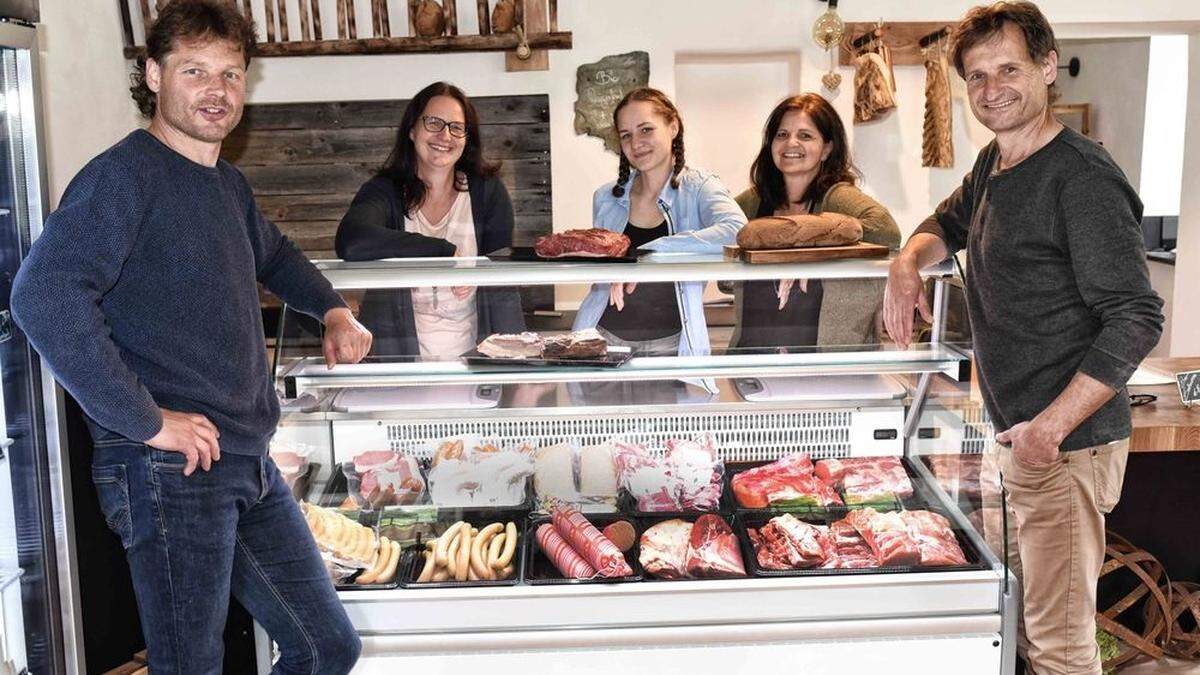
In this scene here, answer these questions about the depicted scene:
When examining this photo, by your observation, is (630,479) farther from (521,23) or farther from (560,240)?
(521,23)

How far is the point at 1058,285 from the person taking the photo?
2270 mm

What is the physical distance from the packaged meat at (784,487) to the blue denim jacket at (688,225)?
429mm

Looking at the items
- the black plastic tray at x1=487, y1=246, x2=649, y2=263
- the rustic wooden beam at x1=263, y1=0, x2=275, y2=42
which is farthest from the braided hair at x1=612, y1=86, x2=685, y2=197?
the rustic wooden beam at x1=263, y1=0, x2=275, y2=42

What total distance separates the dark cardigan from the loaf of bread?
0.61 m

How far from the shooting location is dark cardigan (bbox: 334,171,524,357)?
8.74 feet

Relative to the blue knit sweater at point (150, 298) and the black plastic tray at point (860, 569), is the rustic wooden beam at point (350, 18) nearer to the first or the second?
the blue knit sweater at point (150, 298)

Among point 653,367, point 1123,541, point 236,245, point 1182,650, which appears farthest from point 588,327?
point 1182,650

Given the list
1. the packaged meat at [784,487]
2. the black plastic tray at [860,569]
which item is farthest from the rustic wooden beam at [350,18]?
the black plastic tray at [860,569]

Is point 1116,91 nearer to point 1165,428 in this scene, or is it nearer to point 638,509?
point 1165,428

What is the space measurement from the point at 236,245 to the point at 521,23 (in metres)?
3.82

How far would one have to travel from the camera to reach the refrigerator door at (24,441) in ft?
7.47


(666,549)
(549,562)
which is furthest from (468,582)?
(666,549)

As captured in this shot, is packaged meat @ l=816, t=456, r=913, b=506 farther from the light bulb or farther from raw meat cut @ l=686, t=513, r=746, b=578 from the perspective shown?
the light bulb

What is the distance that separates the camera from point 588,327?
2746 millimetres
